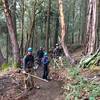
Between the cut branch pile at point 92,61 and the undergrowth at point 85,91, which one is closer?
the undergrowth at point 85,91

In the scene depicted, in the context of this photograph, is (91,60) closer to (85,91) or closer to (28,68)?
(28,68)

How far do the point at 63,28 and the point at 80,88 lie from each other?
9995 mm

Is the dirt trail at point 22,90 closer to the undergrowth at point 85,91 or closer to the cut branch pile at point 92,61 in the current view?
the undergrowth at point 85,91

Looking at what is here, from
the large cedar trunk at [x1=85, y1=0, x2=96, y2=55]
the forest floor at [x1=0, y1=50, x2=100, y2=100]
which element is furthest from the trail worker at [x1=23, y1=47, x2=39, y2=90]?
the large cedar trunk at [x1=85, y1=0, x2=96, y2=55]

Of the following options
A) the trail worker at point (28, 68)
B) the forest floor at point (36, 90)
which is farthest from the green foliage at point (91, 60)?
the trail worker at point (28, 68)

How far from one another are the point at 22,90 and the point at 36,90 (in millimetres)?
656

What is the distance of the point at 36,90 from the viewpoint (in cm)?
1327

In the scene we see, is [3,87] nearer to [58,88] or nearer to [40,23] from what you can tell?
[58,88]

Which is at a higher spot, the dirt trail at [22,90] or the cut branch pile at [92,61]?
the cut branch pile at [92,61]

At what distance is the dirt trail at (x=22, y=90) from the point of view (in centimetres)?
1214

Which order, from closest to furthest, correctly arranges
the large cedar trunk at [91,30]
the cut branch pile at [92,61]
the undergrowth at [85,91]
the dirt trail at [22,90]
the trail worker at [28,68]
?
1. the undergrowth at [85,91]
2. the dirt trail at [22,90]
3. the trail worker at [28,68]
4. the cut branch pile at [92,61]
5. the large cedar trunk at [91,30]

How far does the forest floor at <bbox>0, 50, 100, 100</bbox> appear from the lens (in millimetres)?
12177

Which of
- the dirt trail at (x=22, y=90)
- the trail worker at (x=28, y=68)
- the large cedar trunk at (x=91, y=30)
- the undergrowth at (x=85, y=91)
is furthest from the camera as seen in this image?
the large cedar trunk at (x=91, y=30)

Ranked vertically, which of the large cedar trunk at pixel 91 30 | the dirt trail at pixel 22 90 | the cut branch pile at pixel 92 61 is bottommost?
Answer: the dirt trail at pixel 22 90
